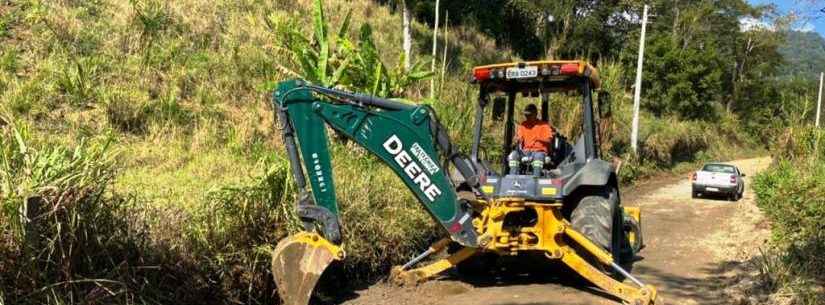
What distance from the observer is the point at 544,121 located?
24.9 feet

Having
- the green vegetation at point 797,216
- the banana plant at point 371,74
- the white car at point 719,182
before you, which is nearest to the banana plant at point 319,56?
the banana plant at point 371,74

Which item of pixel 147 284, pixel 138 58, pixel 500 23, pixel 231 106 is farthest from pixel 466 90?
pixel 500 23

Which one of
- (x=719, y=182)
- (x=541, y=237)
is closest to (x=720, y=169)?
(x=719, y=182)

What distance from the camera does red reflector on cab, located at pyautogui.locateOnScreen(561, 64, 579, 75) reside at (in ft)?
21.6

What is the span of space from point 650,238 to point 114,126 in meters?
8.34

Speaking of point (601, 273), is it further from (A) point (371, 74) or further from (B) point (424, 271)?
(A) point (371, 74)

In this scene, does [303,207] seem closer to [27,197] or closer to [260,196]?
[260,196]

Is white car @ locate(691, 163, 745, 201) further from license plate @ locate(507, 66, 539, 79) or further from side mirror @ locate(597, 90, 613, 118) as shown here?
license plate @ locate(507, 66, 539, 79)

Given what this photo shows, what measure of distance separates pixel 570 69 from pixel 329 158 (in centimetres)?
269

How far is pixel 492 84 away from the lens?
295 inches

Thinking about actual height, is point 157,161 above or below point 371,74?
below

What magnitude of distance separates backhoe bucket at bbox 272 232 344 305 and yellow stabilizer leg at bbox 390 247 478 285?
1451 mm

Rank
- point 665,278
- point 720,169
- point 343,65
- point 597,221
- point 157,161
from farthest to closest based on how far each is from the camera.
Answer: point 720,169 → point 343,65 → point 157,161 → point 665,278 → point 597,221

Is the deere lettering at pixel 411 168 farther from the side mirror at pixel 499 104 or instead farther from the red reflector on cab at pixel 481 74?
the side mirror at pixel 499 104
